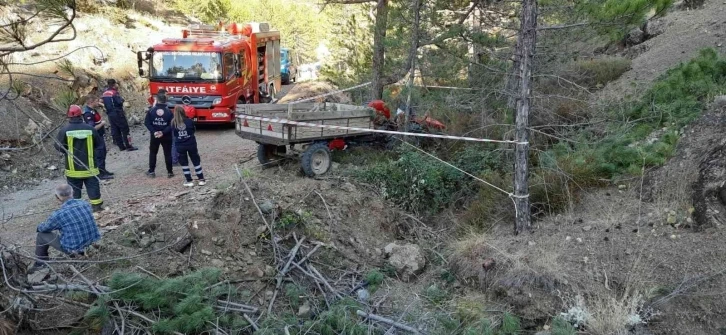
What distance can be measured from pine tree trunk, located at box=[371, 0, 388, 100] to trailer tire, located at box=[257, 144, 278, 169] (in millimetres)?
3265

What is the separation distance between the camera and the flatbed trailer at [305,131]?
342 inches

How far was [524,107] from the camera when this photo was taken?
6457 mm

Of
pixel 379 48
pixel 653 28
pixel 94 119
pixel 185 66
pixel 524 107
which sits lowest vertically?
pixel 94 119

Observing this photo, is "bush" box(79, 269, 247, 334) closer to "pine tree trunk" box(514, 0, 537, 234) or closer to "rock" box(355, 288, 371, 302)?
"rock" box(355, 288, 371, 302)

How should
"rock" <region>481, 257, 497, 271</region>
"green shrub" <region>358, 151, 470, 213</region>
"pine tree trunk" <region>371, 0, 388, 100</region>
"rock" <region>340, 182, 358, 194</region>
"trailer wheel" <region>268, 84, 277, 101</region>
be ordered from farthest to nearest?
"trailer wheel" <region>268, 84, 277, 101</region> < "pine tree trunk" <region>371, 0, 388, 100</region> < "green shrub" <region>358, 151, 470, 213</region> < "rock" <region>340, 182, 358, 194</region> < "rock" <region>481, 257, 497, 271</region>

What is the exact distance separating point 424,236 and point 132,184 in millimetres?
5297

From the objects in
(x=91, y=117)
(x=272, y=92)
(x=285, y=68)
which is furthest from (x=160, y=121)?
(x=285, y=68)

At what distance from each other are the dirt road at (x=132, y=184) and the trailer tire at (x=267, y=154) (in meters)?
0.56

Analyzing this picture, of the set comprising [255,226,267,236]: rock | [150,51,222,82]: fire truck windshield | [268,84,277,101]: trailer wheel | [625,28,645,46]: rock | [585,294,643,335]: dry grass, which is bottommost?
[585,294,643,335]: dry grass

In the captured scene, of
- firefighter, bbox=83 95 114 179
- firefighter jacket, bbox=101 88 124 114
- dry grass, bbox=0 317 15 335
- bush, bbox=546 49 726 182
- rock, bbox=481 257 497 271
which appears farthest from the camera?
firefighter jacket, bbox=101 88 124 114

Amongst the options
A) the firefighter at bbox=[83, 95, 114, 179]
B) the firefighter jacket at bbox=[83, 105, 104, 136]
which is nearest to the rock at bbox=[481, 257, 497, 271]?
the firefighter at bbox=[83, 95, 114, 179]

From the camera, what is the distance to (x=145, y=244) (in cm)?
644

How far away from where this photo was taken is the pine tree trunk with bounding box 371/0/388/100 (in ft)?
37.2

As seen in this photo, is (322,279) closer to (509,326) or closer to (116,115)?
(509,326)
